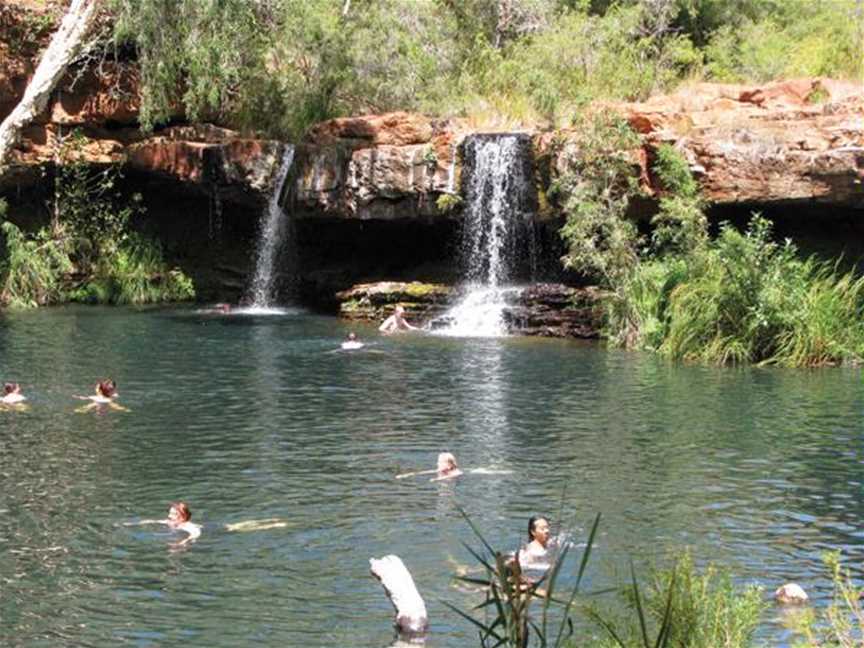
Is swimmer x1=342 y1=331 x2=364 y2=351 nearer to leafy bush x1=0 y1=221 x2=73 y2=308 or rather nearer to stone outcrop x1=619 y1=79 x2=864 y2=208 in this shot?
stone outcrop x1=619 y1=79 x2=864 y2=208

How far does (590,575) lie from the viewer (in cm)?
1255

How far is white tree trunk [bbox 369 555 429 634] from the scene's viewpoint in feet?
34.1

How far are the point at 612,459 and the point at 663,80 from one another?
67.7 feet

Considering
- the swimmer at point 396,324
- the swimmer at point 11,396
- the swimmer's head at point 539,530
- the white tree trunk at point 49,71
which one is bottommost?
the swimmer's head at point 539,530

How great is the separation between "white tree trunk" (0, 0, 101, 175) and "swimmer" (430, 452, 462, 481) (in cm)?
2113

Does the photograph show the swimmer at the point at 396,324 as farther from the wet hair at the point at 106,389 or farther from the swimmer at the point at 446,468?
the swimmer at the point at 446,468

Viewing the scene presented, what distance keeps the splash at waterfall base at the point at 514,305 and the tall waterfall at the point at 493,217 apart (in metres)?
0.34

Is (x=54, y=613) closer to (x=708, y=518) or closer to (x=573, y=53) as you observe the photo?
(x=708, y=518)

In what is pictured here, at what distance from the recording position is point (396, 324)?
102ft

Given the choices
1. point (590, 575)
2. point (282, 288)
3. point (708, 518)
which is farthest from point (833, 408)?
point (282, 288)

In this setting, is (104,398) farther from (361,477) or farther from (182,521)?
(182,521)

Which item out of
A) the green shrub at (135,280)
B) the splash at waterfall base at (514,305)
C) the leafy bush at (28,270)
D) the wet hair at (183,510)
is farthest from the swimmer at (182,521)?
the green shrub at (135,280)

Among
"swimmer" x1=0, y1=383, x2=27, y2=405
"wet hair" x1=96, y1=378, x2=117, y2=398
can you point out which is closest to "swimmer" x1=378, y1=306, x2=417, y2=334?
"wet hair" x1=96, y1=378, x2=117, y2=398

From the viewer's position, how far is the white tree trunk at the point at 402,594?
1041 centimetres
